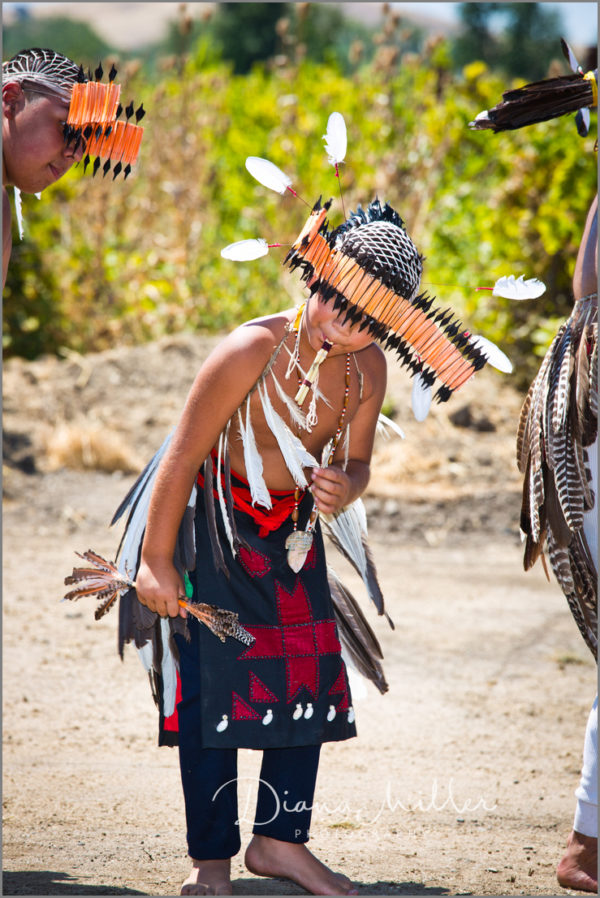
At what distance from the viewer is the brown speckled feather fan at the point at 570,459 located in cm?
211

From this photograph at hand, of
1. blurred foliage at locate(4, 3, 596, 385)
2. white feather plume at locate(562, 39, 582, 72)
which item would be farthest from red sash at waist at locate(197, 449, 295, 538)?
blurred foliage at locate(4, 3, 596, 385)

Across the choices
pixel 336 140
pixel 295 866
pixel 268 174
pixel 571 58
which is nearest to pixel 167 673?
pixel 295 866

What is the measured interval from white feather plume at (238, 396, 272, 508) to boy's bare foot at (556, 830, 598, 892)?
38.8 inches

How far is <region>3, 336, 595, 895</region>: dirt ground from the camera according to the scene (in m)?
2.27

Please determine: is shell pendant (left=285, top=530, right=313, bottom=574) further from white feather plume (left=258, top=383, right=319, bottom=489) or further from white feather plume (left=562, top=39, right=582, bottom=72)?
white feather plume (left=562, top=39, right=582, bottom=72)

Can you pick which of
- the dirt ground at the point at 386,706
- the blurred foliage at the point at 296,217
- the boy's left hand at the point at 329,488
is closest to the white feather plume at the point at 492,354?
the boy's left hand at the point at 329,488

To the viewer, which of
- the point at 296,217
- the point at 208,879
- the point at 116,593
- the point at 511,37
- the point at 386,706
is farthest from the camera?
the point at 511,37

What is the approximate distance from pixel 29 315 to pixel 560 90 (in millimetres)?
5459

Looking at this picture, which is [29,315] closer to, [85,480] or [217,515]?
[85,480]

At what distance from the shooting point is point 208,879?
2027mm

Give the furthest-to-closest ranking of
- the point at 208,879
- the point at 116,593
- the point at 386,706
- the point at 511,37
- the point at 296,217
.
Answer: the point at 511,37 < the point at 296,217 < the point at 386,706 < the point at 116,593 < the point at 208,879

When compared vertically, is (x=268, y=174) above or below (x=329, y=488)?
above

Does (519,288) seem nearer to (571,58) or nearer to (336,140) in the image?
(336,140)

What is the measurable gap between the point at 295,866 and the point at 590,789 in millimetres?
645
